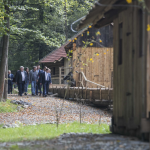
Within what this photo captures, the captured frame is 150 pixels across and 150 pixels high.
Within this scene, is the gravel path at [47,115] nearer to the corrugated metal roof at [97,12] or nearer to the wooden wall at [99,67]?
the corrugated metal roof at [97,12]

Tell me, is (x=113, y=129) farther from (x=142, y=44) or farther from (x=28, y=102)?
(x=28, y=102)

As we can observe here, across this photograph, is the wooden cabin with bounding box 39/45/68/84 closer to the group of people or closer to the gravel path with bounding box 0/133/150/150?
the group of people

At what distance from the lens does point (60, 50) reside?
108 feet

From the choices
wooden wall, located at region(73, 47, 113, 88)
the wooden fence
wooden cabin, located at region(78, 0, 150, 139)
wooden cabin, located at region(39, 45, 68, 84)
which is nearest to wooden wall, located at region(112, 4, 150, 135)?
wooden cabin, located at region(78, 0, 150, 139)

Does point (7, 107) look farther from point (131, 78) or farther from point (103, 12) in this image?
point (131, 78)

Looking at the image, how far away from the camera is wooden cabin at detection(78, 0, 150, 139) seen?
5.51 meters

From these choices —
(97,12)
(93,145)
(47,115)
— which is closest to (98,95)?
(47,115)

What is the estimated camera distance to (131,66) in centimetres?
616

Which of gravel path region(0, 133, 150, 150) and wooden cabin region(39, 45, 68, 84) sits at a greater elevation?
wooden cabin region(39, 45, 68, 84)

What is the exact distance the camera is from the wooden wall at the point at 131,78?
18.8 feet

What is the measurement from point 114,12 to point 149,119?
3.26 meters

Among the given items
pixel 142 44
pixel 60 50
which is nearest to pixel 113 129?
pixel 142 44

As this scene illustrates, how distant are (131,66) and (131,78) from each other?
26 cm

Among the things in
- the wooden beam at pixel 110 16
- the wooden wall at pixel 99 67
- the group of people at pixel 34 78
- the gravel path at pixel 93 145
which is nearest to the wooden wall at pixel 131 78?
the wooden beam at pixel 110 16
